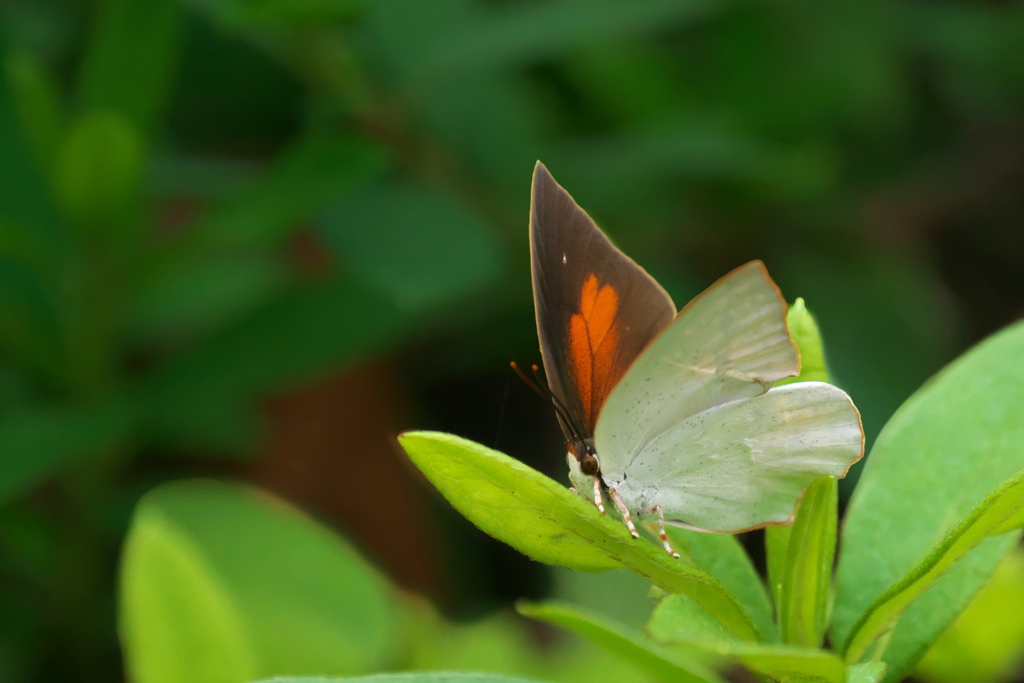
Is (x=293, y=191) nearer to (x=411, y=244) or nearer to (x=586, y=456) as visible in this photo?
(x=411, y=244)

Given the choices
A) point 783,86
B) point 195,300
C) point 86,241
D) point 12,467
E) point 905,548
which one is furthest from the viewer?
point 783,86

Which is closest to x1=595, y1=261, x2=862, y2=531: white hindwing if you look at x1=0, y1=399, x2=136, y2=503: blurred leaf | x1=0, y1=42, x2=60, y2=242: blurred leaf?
x1=0, y1=399, x2=136, y2=503: blurred leaf

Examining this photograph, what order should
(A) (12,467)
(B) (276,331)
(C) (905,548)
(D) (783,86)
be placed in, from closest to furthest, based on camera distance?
(C) (905,548) → (A) (12,467) → (B) (276,331) → (D) (783,86)

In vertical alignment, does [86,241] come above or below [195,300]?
above

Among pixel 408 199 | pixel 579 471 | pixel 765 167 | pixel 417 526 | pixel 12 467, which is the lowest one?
pixel 417 526

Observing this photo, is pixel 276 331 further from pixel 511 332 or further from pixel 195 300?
pixel 511 332

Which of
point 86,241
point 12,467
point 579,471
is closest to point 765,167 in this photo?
point 579,471
